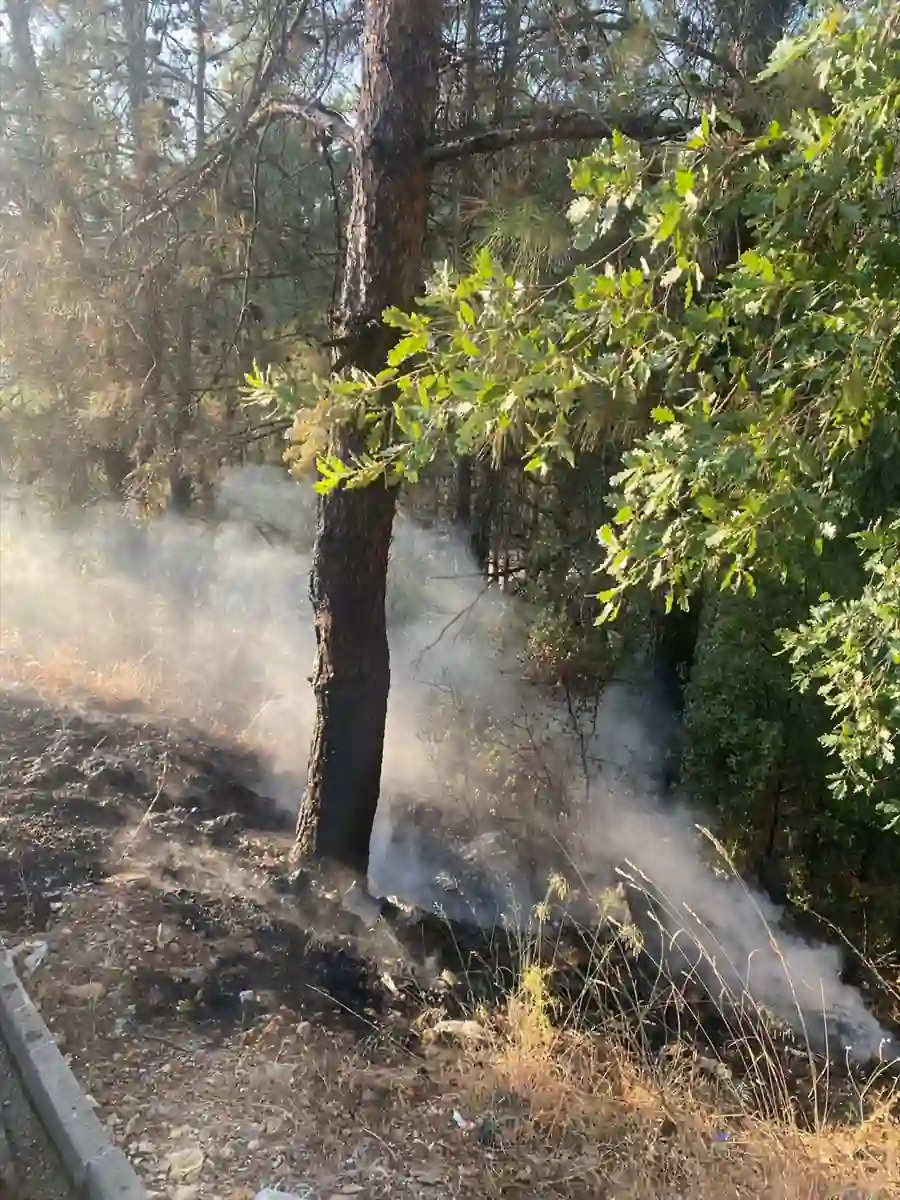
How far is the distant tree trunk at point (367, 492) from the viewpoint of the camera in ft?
12.8

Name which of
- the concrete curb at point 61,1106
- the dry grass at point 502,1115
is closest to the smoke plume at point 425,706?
the dry grass at point 502,1115

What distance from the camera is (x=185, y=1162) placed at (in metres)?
2.71

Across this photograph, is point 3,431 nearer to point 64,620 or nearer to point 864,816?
point 64,620

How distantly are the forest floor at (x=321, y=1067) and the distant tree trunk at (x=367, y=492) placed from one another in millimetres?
499

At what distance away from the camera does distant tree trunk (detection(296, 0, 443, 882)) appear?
12.8ft

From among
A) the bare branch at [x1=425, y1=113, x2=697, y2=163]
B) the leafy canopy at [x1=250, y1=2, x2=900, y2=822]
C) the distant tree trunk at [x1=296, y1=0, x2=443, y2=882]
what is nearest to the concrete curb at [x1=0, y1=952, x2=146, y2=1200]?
the distant tree trunk at [x1=296, y1=0, x2=443, y2=882]

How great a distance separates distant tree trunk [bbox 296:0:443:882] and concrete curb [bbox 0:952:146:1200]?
1684mm

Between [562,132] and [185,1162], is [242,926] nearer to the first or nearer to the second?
[185,1162]

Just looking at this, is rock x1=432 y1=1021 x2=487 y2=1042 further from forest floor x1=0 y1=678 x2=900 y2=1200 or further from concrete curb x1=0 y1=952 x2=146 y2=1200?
concrete curb x1=0 y1=952 x2=146 y2=1200

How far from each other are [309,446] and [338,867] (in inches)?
90.7

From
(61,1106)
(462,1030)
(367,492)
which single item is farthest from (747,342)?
(61,1106)

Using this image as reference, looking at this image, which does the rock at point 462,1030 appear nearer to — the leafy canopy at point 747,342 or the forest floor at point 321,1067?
the forest floor at point 321,1067

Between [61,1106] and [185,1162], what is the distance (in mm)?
422

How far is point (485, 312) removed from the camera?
254 cm
